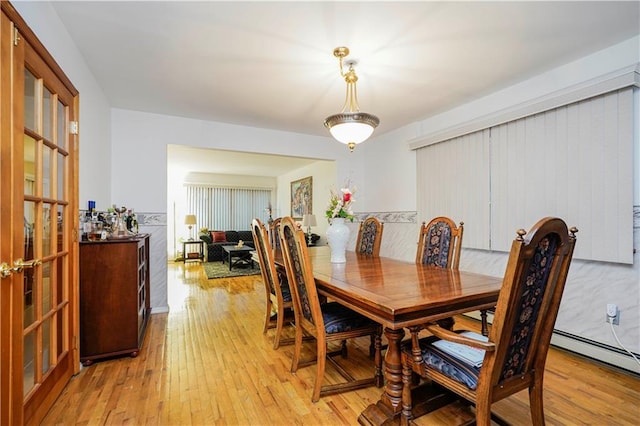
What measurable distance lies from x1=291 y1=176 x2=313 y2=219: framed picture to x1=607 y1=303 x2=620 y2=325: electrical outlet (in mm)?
5223

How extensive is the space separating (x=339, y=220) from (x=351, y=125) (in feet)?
2.50

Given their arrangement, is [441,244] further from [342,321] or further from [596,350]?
[596,350]

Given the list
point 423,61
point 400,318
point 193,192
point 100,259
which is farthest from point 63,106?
point 193,192

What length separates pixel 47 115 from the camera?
1.71 m

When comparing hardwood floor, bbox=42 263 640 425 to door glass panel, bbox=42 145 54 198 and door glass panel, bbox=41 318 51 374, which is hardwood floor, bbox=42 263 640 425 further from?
door glass panel, bbox=42 145 54 198

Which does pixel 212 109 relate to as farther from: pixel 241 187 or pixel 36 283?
pixel 241 187

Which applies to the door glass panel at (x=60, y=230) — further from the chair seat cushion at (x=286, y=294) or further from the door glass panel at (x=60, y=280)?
the chair seat cushion at (x=286, y=294)

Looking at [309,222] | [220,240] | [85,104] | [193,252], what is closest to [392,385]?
[85,104]

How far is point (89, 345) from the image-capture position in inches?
86.8

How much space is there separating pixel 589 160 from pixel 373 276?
197cm

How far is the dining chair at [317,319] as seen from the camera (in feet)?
5.64

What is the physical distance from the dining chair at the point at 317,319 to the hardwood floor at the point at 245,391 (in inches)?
3.0

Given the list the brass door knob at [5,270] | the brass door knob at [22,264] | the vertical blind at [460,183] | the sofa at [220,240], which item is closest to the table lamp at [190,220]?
the sofa at [220,240]

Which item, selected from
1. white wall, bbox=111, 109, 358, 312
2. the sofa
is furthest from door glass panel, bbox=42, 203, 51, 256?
→ the sofa
